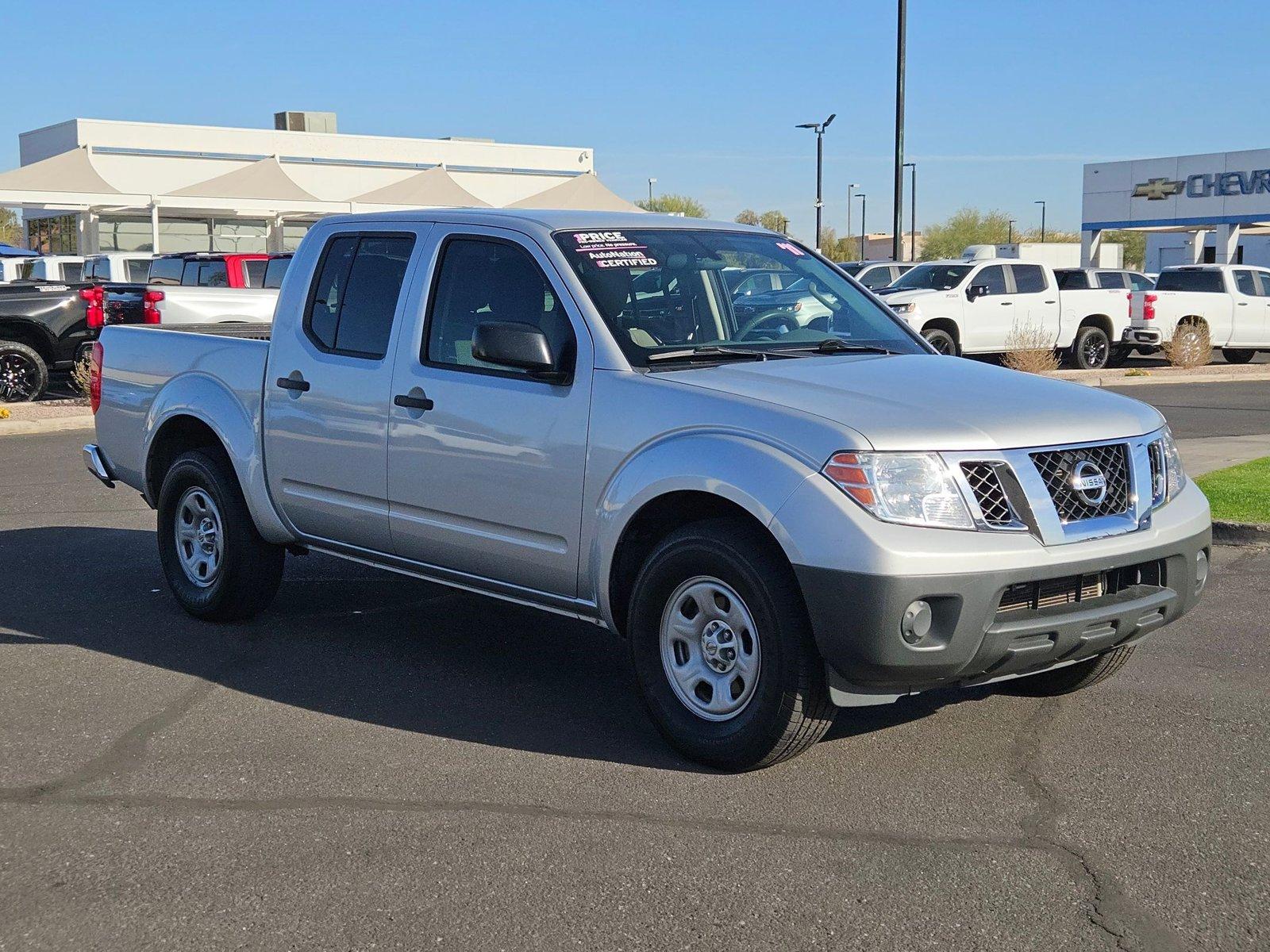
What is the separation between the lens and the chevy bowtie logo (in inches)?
1976

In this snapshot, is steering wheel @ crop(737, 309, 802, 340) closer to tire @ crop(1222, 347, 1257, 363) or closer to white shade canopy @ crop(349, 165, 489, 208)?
tire @ crop(1222, 347, 1257, 363)

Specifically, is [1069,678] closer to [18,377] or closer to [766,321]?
[766,321]

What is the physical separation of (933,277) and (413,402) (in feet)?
62.0

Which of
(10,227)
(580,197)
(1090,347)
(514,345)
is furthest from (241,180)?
(10,227)

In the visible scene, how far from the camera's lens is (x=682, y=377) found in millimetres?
5234

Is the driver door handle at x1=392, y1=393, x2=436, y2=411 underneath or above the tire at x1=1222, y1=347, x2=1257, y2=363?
above

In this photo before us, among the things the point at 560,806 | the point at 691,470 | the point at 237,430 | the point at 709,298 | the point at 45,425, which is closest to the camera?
the point at 560,806

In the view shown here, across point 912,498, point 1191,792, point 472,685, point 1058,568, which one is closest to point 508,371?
point 472,685

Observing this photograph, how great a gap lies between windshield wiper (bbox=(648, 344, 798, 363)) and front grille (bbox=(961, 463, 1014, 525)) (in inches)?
46.5

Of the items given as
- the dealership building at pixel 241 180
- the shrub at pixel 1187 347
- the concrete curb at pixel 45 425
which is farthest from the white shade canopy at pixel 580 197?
the concrete curb at pixel 45 425

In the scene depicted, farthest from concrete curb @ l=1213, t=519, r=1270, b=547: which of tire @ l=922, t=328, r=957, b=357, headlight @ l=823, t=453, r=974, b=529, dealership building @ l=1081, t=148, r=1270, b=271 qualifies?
dealership building @ l=1081, t=148, r=1270, b=271

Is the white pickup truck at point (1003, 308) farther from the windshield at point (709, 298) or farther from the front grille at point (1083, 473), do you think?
the front grille at point (1083, 473)

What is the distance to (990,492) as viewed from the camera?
4.60m

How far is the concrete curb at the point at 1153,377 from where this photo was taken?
22.7 metres
